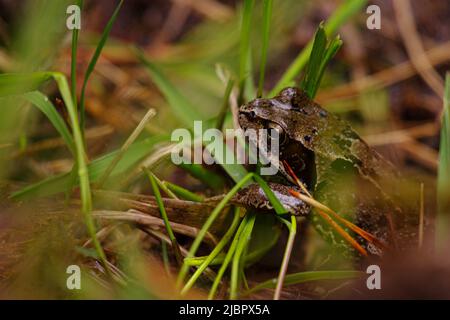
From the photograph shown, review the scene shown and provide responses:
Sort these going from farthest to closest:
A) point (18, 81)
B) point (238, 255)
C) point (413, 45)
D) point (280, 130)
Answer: point (413, 45) → point (280, 130) → point (18, 81) → point (238, 255)

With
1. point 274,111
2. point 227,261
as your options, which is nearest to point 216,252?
point 227,261

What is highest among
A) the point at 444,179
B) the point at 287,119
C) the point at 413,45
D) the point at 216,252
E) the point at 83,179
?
the point at 413,45

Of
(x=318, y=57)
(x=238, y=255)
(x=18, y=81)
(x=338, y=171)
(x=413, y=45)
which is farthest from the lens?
(x=413, y=45)

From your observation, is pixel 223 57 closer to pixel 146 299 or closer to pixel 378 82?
pixel 378 82

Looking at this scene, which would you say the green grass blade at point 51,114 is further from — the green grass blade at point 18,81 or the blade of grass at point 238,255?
the blade of grass at point 238,255

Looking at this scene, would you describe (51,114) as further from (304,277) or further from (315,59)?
(304,277)
